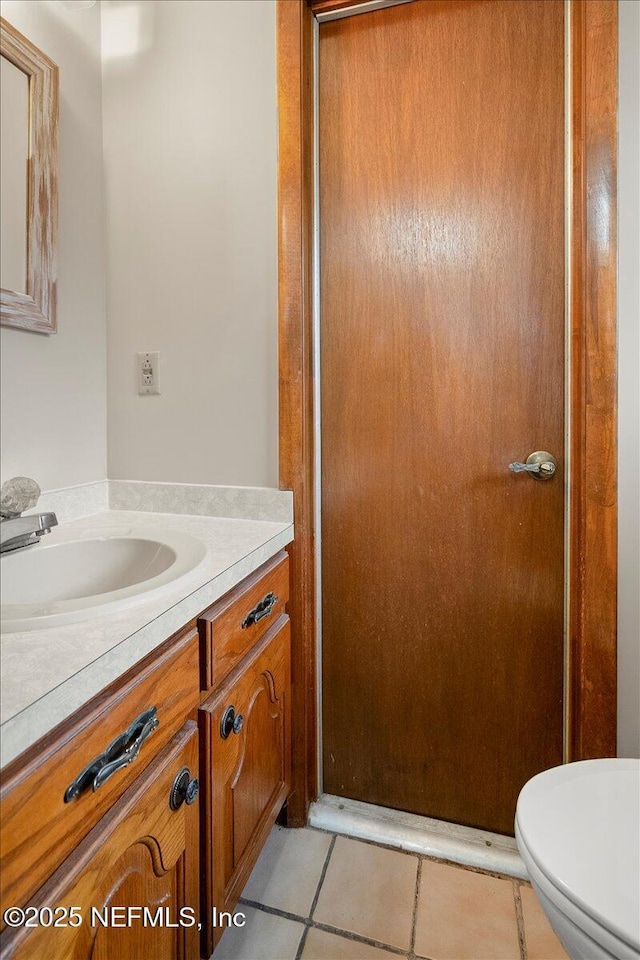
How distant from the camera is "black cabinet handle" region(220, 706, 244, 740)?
90cm

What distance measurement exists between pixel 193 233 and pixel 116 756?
1241mm

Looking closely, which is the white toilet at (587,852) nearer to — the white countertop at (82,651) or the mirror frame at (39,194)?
the white countertop at (82,651)

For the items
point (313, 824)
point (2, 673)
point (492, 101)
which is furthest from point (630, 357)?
point (313, 824)

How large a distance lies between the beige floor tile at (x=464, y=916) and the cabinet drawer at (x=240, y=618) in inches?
29.2

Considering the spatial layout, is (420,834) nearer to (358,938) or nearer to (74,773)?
(358,938)

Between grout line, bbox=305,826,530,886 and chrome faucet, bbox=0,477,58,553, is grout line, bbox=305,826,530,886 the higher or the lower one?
the lower one

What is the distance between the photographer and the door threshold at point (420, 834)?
1.26 m

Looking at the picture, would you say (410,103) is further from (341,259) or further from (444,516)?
(444,516)

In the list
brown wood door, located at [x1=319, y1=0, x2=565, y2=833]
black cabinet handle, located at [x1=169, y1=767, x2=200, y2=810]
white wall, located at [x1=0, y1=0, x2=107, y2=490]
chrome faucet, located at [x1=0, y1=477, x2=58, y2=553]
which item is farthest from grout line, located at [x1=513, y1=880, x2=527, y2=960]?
white wall, located at [x1=0, y1=0, x2=107, y2=490]

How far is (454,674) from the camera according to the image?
4.34ft

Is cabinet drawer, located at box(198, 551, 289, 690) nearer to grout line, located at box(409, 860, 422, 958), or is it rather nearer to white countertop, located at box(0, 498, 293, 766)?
white countertop, located at box(0, 498, 293, 766)

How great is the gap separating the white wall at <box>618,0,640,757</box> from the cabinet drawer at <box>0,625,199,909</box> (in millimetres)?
991

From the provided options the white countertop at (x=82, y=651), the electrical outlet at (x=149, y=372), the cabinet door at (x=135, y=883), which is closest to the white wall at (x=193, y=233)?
the electrical outlet at (x=149, y=372)

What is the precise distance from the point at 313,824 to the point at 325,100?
1.95 metres
